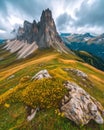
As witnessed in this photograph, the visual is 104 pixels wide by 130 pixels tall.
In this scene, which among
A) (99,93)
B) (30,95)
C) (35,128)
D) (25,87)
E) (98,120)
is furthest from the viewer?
(99,93)

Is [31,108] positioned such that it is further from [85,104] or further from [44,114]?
[85,104]

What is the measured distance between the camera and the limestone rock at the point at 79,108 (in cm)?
3116

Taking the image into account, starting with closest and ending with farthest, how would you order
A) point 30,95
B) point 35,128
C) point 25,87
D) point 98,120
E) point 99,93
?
1. point 35,128
2. point 98,120
3. point 30,95
4. point 25,87
5. point 99,93

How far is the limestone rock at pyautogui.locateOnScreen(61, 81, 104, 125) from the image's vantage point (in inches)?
1227

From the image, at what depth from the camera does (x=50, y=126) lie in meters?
30.3

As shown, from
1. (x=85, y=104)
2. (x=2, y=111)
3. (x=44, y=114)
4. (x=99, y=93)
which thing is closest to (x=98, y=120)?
(x=85, y=104)

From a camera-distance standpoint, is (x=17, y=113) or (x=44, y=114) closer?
(x=44, y=114)

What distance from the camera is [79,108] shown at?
32.2 meters

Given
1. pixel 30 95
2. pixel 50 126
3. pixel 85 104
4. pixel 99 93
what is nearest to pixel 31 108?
pixel 30 95

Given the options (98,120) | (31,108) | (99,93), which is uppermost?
(31,108)

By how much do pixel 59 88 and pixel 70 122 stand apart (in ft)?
19.4

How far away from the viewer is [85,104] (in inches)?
1314

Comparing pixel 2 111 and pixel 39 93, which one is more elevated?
pixel 39 93

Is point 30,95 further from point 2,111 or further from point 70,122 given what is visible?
point 70,122
